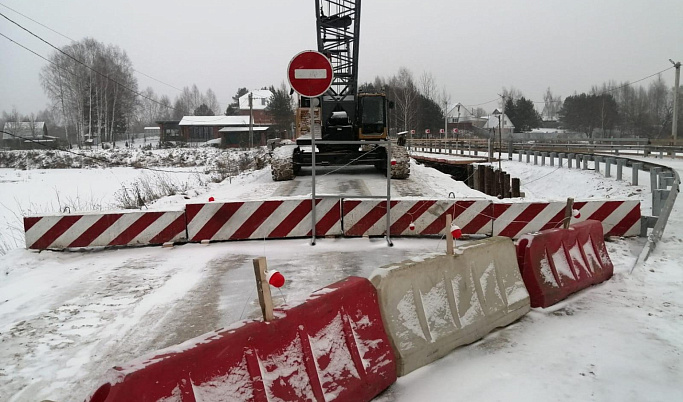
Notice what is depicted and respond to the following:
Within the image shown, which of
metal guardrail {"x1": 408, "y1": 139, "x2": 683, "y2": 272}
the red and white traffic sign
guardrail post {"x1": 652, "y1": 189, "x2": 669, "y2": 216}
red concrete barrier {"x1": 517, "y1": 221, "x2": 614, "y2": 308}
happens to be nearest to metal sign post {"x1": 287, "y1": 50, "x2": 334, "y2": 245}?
the red and white traffic sign

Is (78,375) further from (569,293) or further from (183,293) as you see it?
(569,293)

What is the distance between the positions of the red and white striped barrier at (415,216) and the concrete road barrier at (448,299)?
11.1 ft

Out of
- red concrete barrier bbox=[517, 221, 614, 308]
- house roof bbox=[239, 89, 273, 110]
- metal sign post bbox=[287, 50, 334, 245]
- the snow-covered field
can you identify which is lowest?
the snow-covered field

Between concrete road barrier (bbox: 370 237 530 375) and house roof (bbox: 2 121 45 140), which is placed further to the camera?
house roof (bbox: 2 121 45 140)

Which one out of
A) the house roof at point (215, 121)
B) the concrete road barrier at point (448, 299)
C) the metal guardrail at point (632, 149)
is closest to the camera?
the concrete road barrier at point (448, 299)

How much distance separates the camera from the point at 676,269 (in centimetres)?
653

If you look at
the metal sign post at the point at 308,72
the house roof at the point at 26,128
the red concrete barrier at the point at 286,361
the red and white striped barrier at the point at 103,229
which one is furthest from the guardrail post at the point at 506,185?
the house roof at the point at 26,128

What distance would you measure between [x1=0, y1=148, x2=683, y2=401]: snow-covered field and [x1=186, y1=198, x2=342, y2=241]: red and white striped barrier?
11.9 inches

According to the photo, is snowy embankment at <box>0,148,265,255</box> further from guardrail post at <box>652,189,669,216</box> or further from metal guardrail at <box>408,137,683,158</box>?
metal guardrail at <box>408,137,683,158</box>

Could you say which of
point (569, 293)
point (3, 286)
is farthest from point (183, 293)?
point (569, 293)

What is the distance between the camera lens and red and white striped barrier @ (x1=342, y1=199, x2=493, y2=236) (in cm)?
860

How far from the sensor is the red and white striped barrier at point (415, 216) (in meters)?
8.60

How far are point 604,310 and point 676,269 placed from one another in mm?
2086

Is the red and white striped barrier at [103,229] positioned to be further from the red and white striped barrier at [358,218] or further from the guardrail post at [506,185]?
the guardrail post at [506,185]
